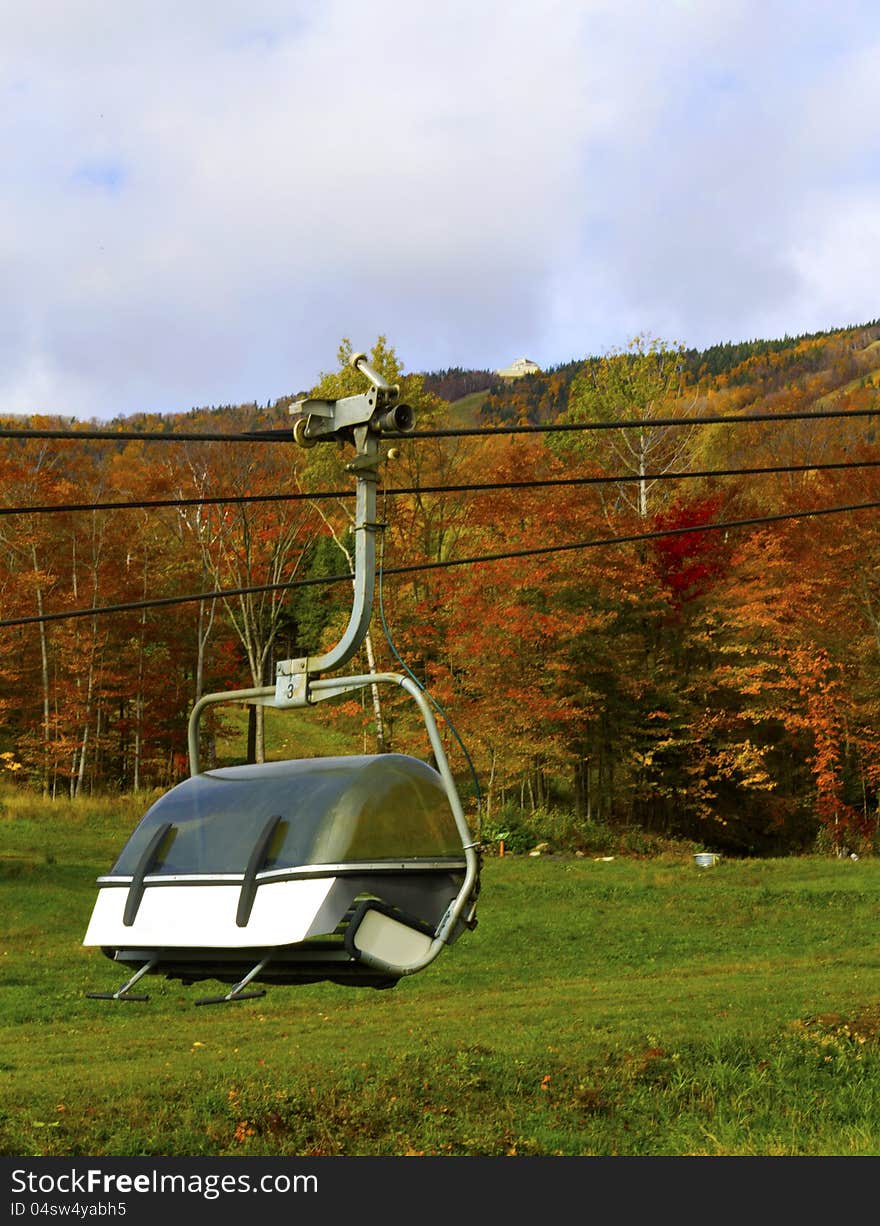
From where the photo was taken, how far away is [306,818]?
4648 mm

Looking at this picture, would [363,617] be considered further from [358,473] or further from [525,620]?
[525,620]

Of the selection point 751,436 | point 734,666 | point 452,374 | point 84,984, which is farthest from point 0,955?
point 452,374

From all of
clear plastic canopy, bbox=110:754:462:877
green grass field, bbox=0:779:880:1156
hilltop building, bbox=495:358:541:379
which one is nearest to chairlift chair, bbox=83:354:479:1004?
clear plastic canopy, bbox=110:754:462:877

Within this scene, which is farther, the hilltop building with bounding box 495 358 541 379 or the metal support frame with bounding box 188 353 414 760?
the hilltop building with bounding box 495 358 541 379

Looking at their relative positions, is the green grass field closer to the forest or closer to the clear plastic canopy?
the clear plastic canopy

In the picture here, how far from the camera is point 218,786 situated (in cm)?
505

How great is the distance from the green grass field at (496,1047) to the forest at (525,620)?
7603 millimetres

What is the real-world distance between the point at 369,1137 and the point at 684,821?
72.9ft

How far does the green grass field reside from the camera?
35.5ft

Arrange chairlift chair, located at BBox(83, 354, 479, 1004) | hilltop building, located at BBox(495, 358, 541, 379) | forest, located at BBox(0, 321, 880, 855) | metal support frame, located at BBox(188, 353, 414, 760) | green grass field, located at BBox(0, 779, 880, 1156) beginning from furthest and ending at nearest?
1. hilltop building, located at BBox(495, 358, 541, 379)
2. forest, located at BBox(0, 321, 880, 855)
3. green grass field, located at BBox(0, 779, 880, 1156)
4. metal support frame, located at BBox(188, 353, 414, 760)
5. chairlift chair, located at BBox(83, 354, 479, 1004)

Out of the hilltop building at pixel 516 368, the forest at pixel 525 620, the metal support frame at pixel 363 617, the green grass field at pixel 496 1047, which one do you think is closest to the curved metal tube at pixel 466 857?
the metal support frame at pixel 363 617

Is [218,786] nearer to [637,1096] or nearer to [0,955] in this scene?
[637,1096]

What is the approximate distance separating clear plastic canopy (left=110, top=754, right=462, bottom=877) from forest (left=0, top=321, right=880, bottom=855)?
18558mm

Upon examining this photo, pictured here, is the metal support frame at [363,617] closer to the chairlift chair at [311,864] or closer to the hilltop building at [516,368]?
the chairlift chair at [311,864]
